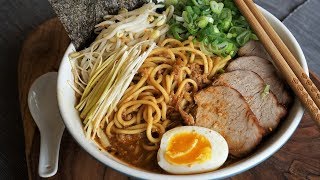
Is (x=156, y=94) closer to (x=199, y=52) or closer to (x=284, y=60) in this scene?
(x=199, y=52)

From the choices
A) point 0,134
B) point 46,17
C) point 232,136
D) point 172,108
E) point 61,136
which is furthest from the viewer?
point 46,17

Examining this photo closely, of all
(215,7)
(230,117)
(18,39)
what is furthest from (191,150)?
(18,39)

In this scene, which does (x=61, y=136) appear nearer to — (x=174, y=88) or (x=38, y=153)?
(x=38, y=153)

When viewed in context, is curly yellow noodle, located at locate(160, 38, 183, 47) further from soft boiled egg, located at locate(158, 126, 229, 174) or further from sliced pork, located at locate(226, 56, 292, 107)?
soft boiled egg, located at locate(158, 126, 229, 174)

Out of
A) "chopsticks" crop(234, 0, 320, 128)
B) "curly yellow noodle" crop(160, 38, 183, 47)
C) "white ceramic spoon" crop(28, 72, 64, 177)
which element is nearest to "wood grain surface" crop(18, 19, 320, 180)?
"white ceramic spoon" crop(28, 72, 64, 177)

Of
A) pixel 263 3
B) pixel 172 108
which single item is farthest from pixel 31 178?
pixel 263 3

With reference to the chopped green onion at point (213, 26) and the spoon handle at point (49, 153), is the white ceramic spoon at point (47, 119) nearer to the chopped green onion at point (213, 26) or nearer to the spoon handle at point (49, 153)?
the spoon handle at point (49, 153)
